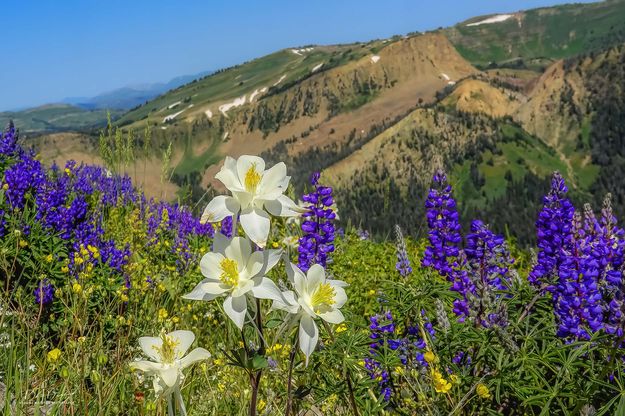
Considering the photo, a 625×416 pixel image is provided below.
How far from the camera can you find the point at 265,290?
→ 2.07 m

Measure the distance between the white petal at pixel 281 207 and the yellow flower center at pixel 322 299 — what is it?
34 centimetres

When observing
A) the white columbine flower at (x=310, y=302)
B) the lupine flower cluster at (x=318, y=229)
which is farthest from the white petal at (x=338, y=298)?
the lupine flower cluster at (x=318, y=229)

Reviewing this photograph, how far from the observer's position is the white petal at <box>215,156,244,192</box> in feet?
7.23

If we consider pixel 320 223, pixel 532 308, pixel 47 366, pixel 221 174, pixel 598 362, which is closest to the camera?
pixel 221 174

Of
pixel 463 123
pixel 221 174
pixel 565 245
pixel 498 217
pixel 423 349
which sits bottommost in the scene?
pixel 498 217

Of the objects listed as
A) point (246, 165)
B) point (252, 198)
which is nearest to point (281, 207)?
point (252, 198)

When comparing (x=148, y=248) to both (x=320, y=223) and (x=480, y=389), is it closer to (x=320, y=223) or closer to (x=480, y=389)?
(x=320, y=223)

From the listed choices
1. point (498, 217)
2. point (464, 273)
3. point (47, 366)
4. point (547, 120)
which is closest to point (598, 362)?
point (464, 273)

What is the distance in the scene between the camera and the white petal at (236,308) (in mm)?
2037

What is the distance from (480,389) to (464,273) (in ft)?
4.54

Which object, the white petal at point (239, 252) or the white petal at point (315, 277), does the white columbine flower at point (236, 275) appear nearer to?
the white petal at point (239, 252)

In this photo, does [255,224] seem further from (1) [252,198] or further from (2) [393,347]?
(2) [393,347]

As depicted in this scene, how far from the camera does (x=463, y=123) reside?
173 metres

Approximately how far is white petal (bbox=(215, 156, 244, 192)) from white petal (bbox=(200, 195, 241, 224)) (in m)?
0.06
